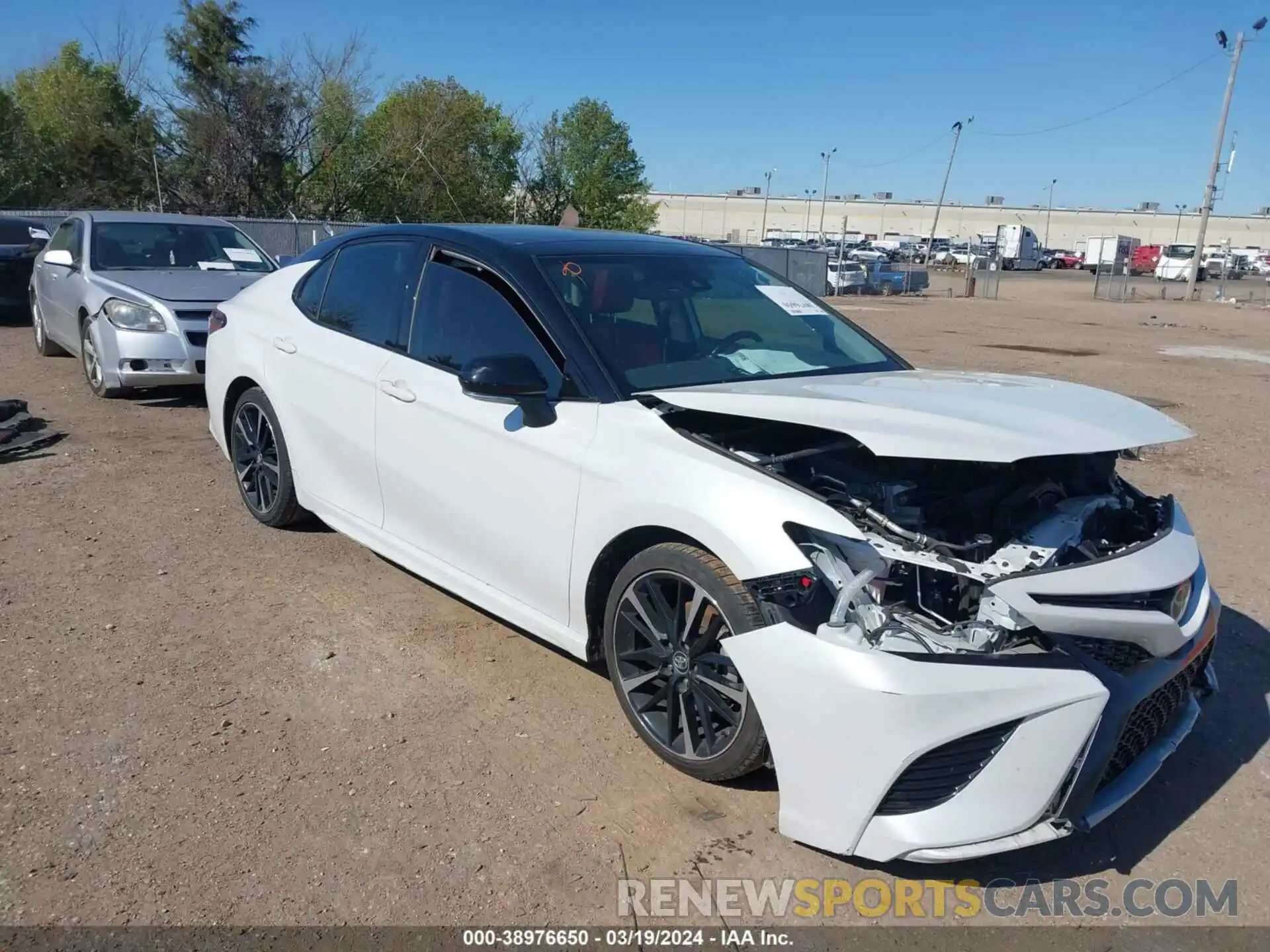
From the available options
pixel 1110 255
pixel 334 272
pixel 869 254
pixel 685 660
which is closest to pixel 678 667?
pixel 685 660

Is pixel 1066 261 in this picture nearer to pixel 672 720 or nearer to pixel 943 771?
pixel 672 720

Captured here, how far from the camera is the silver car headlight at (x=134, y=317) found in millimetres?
8578

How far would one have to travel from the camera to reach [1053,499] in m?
3.38

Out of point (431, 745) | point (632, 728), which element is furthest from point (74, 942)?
point (632, 728)

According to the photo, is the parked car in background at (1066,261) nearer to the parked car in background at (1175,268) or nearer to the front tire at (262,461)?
the parked car in background at (1175,268)

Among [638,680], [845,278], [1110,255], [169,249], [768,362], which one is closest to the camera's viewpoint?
[638,680]

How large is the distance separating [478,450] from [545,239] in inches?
41.5

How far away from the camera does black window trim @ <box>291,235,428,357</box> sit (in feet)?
14.5

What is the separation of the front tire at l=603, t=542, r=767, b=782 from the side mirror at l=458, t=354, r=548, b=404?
71 cm

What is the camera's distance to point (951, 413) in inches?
126

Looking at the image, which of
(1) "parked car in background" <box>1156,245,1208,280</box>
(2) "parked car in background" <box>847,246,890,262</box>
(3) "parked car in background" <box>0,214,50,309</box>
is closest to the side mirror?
(3) "parked car in background" <box>0,214,50,309</box>

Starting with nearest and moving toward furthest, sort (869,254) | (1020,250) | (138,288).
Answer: (138,288)
(869,254)
(1020,250)

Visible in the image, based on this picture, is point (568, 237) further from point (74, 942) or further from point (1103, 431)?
point (74, 942)

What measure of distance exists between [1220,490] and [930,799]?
18.9 ft
